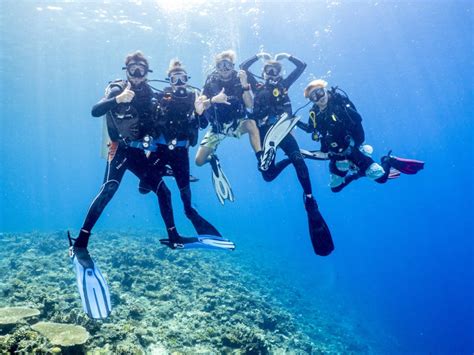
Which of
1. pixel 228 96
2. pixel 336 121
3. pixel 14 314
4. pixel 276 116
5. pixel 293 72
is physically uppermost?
pixel 293 72

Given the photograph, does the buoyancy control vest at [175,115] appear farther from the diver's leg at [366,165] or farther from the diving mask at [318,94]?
the diver's leg at [366,165]

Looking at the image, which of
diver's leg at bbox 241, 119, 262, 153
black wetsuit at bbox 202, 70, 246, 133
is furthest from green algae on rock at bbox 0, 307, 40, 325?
diver's leg at bbox 241, 119, 262, 153

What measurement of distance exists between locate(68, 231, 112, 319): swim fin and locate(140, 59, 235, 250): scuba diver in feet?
4.72

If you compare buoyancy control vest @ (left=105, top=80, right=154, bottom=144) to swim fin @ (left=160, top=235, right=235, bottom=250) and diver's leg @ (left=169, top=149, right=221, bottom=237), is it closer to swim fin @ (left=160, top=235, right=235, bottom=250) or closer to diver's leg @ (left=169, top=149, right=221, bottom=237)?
diver's leg @ (left=169, top=149, right=221, bottom=237)

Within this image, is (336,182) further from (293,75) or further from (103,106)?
(103,106)

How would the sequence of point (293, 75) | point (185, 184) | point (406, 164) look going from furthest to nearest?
1. point (406, 164)
2. point (293, 75)
3. point (185, 184)

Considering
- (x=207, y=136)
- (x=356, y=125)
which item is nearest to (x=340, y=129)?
(x=356, y=125)

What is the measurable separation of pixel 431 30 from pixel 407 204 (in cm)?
15737

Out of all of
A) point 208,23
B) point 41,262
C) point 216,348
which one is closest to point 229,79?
point 216,348

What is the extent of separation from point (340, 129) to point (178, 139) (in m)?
4.31

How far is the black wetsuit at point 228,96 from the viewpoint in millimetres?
8258

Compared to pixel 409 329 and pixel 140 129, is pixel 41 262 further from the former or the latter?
pixel 409 329

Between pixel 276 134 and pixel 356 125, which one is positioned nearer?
pixel 276 134

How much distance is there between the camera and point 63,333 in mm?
6199
